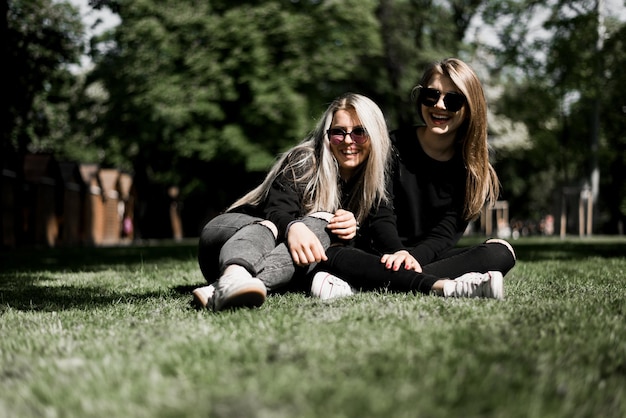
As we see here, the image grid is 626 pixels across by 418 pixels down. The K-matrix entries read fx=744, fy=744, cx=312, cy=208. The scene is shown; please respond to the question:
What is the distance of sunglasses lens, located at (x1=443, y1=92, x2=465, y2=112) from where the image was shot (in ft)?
16.1

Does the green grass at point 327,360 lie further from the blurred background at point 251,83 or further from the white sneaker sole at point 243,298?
the blurred background at point 251,83

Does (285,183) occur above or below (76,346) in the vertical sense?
above

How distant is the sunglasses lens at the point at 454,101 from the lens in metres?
4.91

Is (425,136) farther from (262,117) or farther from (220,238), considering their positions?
(262,117)

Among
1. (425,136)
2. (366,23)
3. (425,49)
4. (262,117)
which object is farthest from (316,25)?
(425,136)

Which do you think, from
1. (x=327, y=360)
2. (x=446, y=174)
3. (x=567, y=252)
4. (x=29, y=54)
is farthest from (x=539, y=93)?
(x=327, y=360)

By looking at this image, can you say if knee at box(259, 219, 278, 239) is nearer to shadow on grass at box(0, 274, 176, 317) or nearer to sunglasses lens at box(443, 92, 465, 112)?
shadow on grass at box(0, 274, 176, 317)

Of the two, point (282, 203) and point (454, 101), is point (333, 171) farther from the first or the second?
point (454, 101)

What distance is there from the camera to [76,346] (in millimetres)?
2973

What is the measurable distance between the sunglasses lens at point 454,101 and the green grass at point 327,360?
136 cm

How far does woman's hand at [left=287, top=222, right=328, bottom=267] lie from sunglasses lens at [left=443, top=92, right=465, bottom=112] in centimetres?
134

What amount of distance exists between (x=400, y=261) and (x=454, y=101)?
1.18 metres

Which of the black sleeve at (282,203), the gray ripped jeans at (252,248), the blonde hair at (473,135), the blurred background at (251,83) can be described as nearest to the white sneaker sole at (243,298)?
the gray ripped jeans at (252,248)

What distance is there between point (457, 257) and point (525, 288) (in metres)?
0.69
